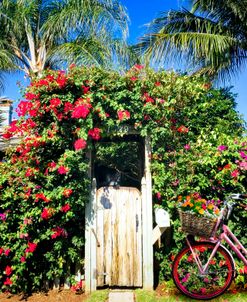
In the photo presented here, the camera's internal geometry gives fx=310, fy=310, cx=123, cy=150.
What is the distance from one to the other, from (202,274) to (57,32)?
31.7 ft

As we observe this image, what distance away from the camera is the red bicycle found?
153 inches

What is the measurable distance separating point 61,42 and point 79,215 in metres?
8.16

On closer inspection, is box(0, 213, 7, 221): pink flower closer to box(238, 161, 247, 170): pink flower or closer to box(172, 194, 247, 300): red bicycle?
A: box(172, 194, 247, 300): red bicycle

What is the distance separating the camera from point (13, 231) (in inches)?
186

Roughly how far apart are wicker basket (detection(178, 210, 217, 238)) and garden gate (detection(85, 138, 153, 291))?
3.32 ft

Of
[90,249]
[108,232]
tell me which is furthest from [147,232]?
[90,249]

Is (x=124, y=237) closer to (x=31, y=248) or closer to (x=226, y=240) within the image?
(x=31, y=248)

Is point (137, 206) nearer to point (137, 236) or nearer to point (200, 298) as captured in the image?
point (137, 236)

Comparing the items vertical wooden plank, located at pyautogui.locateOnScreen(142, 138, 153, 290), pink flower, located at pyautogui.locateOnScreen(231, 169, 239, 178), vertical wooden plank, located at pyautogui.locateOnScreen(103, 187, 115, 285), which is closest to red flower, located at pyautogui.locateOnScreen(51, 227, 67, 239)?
vertical wooden plank, located at pyautogui.locateOnScreen(103, 187, 115, 285)

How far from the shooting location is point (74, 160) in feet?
14.9

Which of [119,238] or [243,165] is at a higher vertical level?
[243,165]

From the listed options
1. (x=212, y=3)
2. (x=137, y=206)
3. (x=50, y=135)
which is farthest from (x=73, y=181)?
(x=212, y=3)

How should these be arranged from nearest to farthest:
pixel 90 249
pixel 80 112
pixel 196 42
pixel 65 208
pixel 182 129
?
1. pixel 80 112
2. pixel 65 208
3. pixel 90 249
4. pixel 182 129
5. pixel 196 42

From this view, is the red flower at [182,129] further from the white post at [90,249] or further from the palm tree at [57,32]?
the palm tree at [57,32]
